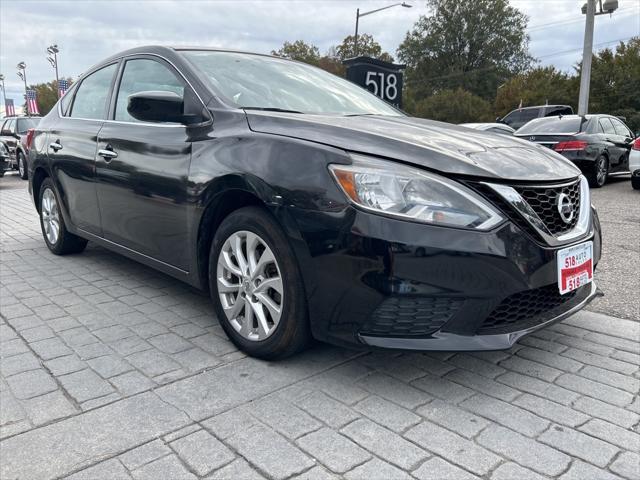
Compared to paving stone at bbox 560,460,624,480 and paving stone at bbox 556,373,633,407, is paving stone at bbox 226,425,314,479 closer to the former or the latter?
paving stone at bbox 560,460,624,480

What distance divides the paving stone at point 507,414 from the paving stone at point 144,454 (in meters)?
1.27

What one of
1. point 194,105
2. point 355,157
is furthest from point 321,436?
point 194,105

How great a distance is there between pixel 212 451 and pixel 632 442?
64.3 inches

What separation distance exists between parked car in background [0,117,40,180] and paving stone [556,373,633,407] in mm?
15691

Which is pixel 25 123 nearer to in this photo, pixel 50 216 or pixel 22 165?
pixel 22 165

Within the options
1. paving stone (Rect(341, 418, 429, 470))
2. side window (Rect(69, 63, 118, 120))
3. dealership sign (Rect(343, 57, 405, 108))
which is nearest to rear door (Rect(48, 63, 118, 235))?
side window (Rect(69, 63, 118, 120))

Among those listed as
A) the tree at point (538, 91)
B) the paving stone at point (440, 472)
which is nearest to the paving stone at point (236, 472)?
the paving stone at point (440, 472)

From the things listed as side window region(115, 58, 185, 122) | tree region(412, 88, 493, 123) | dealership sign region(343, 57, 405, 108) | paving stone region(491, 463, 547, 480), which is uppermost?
tree region(412, 88, 493, 123)

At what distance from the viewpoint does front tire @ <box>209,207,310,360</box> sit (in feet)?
8.27

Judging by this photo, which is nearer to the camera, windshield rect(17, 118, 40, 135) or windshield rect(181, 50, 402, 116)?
windshield rect(181, 50, 402, 116)

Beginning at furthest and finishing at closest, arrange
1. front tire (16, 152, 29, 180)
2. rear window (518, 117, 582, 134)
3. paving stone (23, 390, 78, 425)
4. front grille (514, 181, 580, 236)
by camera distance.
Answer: front tire (16, 152, 29, 180) → rear window (518, 117, 582, 134) → front grille (514, 181, 580, 236) → paving stone (23, 390, 78, 425)

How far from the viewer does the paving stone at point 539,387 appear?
2.43m

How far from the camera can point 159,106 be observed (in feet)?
10.0

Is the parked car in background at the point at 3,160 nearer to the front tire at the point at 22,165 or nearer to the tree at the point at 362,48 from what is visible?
the front tire at the point at 22,165
